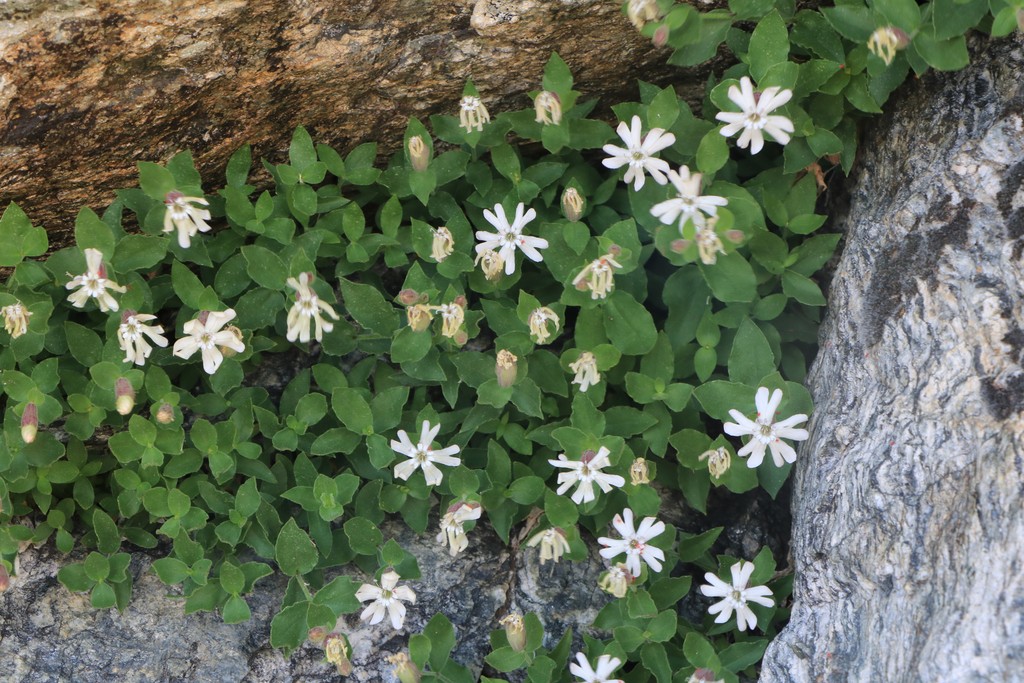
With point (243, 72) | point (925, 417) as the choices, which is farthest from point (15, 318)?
point (925, 417)

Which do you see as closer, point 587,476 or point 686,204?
point 686,204

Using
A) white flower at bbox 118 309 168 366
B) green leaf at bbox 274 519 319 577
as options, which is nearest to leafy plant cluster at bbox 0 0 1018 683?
green leaf at bbox 274 519 319 577

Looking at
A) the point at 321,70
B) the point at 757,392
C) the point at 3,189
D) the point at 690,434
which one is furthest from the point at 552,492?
the point at 3,189

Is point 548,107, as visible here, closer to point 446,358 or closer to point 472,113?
point 472,113

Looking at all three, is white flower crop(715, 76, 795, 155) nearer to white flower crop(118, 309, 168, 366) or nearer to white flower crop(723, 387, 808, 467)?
white flower crop(723, 387, 808, 467)

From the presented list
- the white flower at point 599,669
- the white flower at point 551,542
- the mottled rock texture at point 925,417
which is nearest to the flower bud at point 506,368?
the white flower at point 551,542

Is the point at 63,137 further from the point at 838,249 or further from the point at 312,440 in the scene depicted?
the point at 838,249

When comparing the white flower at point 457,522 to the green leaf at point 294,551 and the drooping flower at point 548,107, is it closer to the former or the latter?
Answer: the green leaf at point 294,551
